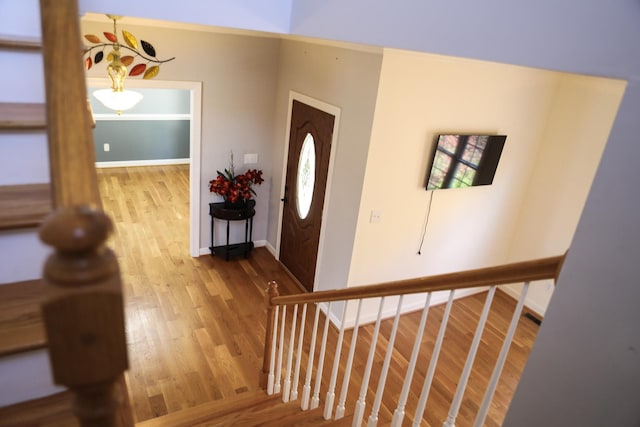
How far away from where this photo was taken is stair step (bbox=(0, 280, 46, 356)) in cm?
118

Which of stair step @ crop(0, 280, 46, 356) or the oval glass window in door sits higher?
stair step @ crop(0, 280, 46, 356)

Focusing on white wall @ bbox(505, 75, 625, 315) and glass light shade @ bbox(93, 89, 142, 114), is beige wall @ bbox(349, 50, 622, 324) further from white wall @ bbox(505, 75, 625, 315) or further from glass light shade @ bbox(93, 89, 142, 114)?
glass light shade @ bbox(93, 89, 142, 114)

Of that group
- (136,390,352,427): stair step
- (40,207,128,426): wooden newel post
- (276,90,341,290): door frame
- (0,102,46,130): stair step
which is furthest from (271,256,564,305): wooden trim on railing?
(276,90,341,290): door frame

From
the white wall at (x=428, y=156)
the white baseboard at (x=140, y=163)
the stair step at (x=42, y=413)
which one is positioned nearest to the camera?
the stair step at (x=42, y=413)

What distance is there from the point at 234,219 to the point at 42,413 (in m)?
4.01

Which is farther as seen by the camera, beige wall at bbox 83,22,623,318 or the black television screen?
the black television screen

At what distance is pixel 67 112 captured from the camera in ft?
2.53

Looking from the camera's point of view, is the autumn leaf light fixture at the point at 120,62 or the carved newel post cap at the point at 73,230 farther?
the autumn leaf light fixture at the point at 120,62

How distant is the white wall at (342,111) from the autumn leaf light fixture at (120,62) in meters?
→ 1.39

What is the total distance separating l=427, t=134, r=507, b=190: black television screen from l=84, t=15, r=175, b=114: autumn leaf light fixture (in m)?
2.87

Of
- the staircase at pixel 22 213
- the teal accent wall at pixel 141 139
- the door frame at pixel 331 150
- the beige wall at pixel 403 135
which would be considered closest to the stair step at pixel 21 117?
the staircase at pixel 22 213

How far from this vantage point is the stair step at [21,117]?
141cm

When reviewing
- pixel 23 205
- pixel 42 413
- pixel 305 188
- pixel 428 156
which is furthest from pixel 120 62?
pixel 42 413

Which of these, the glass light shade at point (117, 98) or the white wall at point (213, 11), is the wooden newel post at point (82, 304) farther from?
the glass light shade at point (117, 98)
